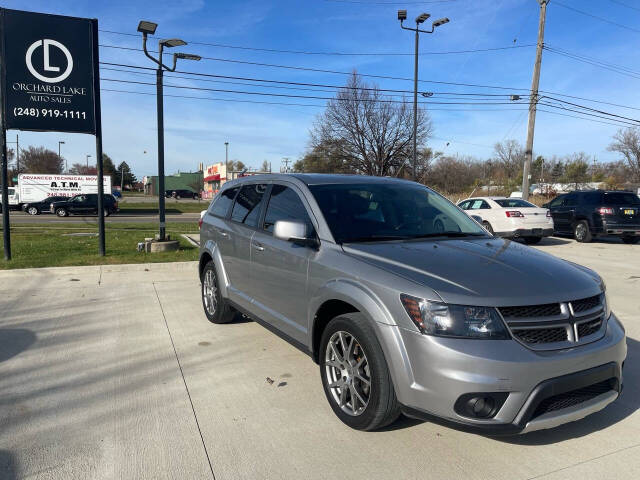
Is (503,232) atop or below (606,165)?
below

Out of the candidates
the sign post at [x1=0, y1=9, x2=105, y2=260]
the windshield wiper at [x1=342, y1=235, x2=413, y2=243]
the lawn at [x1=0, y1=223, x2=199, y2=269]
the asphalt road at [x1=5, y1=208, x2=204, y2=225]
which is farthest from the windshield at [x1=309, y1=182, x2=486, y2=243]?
the asphalt road at [x1=5, y1=208, x2=204, y2=225]

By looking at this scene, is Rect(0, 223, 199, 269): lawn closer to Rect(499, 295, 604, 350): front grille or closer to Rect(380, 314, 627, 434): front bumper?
Rect(380, 314, 627, 434): front bumper

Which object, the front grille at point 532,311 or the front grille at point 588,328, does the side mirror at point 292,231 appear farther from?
the front grille at point 588,328

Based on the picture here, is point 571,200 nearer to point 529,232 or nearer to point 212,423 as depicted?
point 529,232

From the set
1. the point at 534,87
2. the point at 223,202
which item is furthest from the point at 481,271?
the point at 534,87

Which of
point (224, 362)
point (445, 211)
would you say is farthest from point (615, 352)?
point (224, 362)

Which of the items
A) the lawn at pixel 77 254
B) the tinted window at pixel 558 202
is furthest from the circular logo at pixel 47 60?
the tinted window at pixel 558 202

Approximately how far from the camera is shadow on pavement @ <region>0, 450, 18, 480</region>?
2.64m

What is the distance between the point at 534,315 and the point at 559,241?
48.2 ft

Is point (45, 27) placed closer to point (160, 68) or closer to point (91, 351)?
point (160, 68)

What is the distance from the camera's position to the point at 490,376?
8.20 ft

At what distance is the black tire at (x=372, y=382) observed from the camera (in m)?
2.84

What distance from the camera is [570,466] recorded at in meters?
2.76

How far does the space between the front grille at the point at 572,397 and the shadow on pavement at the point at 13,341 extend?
14.8 ft
